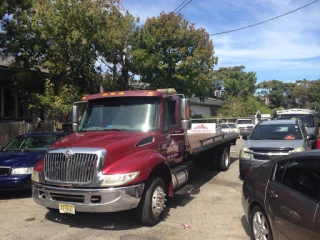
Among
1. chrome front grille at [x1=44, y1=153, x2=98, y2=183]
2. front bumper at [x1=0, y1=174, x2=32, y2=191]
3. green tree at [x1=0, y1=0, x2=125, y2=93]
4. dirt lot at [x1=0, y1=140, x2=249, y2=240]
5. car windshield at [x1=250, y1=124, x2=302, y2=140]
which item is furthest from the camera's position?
green tree at [x1=0, y1=0, x2=125, y2=93]

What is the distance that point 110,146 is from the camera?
5.25 metres

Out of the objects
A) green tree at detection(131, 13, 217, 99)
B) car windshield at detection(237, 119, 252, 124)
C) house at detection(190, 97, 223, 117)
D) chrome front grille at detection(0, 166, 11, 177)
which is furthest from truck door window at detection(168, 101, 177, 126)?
house at detection(190, 97, 223, 117)

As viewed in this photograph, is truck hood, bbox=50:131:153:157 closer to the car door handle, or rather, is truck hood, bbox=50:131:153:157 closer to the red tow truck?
the red tow truck

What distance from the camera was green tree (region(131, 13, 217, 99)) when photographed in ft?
79.5

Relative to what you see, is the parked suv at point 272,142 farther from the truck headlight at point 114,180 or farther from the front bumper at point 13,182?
the front bumper at point 13,182

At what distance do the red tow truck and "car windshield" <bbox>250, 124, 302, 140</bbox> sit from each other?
12.7 ft

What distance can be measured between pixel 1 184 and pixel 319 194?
648 centimetres

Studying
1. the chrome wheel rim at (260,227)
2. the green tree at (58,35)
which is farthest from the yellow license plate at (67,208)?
the green tree at (58,35)

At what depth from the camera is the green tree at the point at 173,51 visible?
2423 cm

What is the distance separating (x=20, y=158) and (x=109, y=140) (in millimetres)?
3412

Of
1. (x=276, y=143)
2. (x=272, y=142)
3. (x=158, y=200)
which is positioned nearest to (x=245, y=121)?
(x=272, y=142)

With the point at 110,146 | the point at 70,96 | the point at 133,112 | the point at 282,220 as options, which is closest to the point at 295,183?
the point at 282,220

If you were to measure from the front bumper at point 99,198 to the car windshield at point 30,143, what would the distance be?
13.3 feet

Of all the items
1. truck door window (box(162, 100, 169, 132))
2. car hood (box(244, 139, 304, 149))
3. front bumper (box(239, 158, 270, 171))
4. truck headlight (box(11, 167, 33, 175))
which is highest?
truck door window (box(162, 100, 169, 132))
